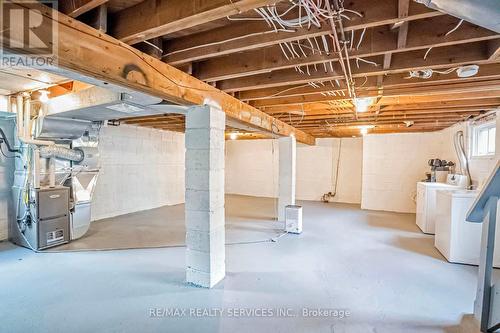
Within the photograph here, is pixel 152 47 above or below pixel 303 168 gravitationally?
above

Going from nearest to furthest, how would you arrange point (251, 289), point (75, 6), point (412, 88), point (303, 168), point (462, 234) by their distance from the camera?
point (75, 6)
point (251, 289)
point (412, 88)
point (462, 234)
point (303, 168)

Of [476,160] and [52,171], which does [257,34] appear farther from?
[476,160]

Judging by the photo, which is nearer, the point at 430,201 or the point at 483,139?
the point at 483,139

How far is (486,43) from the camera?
81.2 inches

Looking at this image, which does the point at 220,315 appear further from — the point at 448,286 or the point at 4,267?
the point at 4,267

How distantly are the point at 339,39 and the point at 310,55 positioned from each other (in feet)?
0.97

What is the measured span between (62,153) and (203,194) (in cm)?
287

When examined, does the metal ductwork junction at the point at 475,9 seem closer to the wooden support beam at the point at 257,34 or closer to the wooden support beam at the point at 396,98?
the wooden support beam at the point at 257,34

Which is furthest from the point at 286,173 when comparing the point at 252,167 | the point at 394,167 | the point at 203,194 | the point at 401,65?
the point at 252,167

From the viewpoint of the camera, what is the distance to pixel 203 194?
266 cm

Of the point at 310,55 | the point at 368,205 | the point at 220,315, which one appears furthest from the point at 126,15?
the point at 368,205

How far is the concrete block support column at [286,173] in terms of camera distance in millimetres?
5602

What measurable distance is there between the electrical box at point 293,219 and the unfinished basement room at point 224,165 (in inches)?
1.0

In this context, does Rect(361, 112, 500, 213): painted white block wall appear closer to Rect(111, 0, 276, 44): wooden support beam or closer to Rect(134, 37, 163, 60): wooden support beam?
Rect(134, 37, 163, 60): wooden support beam
